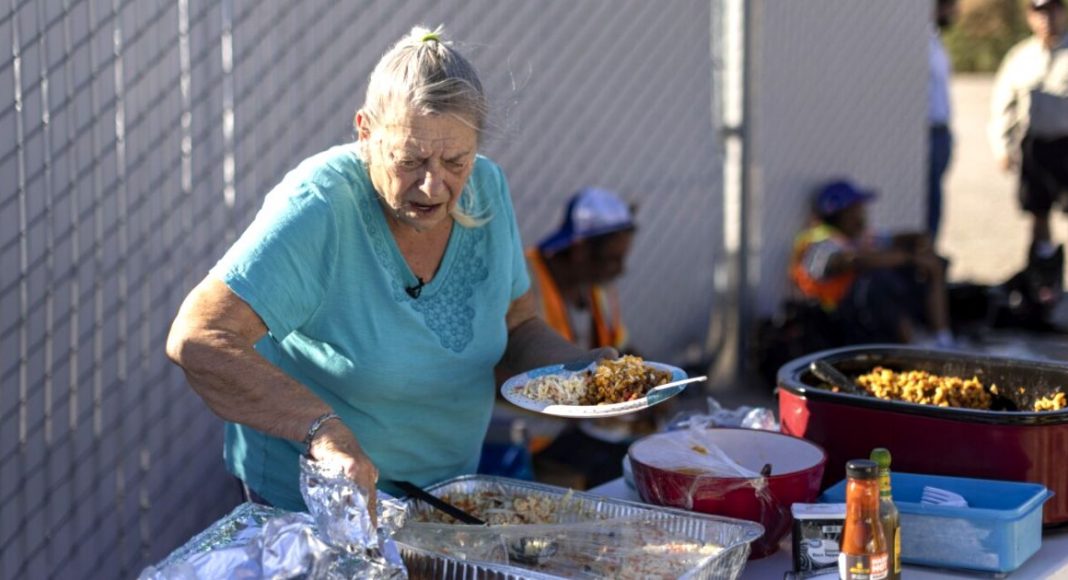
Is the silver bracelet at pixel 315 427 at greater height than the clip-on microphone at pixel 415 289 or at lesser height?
lesser

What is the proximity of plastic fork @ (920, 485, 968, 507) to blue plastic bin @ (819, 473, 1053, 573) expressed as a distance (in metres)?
0.02

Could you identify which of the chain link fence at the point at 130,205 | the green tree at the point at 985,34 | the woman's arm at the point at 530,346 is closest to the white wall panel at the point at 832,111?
the chain link fence at the point at 130,205

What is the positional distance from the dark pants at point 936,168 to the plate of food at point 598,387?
569 cm

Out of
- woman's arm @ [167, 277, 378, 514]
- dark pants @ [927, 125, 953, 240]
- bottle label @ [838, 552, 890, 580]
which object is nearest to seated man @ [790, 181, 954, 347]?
dark pants @ [927, 125, 953, 240]

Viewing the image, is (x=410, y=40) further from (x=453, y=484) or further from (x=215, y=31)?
(x=215, y=31)

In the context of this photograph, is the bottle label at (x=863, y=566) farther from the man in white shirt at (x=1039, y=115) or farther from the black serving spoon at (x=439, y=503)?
the man in white shirt at (x=1039, y=115)

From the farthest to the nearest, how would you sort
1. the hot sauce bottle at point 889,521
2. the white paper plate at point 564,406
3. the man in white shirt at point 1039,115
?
1. the man in white shirt at point 1039,115
2. the white paper plate at point 564,406
3. the hot sauce bottle at point 889,521

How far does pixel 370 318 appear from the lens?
7.02ft

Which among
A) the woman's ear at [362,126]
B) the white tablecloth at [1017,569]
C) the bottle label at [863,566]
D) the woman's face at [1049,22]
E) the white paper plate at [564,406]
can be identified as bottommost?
the white tablecloth at [1017,569]

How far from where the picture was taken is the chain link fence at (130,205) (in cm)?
295

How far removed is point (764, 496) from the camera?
6.81ft

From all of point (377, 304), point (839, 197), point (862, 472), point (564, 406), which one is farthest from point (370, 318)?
point (839, 197)

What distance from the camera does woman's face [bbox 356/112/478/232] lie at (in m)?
2.06

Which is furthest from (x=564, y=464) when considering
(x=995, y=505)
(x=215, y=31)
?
(x=995, y=505)
